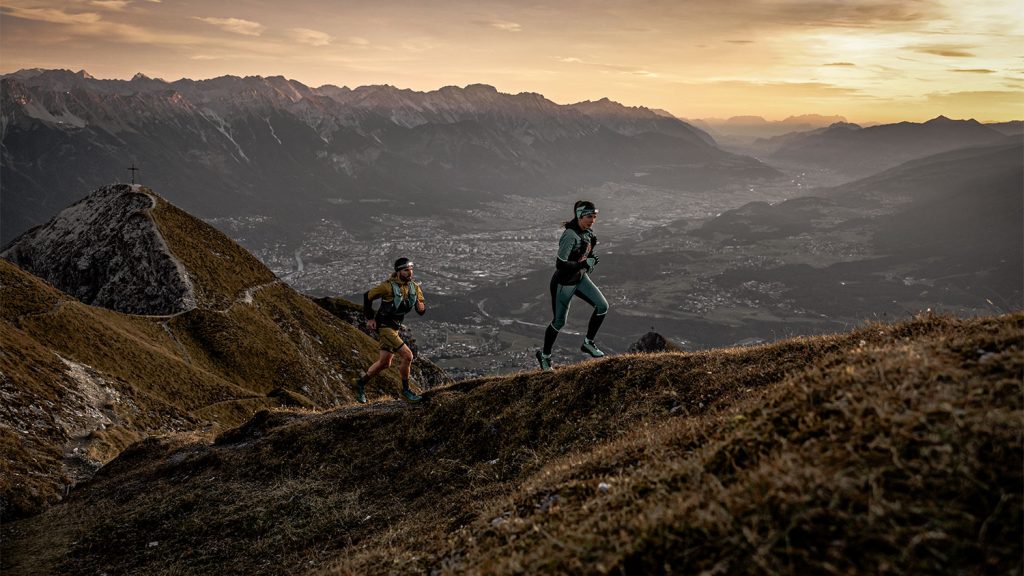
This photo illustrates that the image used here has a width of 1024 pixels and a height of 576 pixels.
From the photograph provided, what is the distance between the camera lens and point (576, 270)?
18422mm

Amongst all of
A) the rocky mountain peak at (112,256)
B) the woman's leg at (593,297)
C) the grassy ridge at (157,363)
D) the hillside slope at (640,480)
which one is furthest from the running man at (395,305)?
the rocky mountain peak at (112,256)

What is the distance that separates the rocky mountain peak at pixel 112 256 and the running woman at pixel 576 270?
2362 inches

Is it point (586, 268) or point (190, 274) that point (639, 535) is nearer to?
point (586, 268)

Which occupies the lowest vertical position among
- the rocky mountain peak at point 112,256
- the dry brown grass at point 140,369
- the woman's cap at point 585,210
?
the dry brown grass at point 140,369

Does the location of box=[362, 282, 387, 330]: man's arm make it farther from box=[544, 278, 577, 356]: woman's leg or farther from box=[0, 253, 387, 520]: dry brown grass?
box=[0, 253, 387, 520]: dry brown grass

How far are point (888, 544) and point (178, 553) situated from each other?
46.9 feet

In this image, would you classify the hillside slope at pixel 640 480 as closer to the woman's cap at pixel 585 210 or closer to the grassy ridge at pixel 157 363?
the woman's cap at pixel 585 210

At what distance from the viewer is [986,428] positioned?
17.5 ft

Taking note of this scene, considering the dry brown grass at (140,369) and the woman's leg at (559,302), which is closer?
the woman's leg at (559,302)

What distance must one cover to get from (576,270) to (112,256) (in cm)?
7864

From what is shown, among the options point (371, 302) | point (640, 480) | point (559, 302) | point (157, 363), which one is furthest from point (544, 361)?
point (157, 363)

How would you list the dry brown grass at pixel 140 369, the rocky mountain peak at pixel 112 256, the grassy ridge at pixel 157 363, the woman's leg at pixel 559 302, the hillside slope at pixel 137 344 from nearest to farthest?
the woman's leg at pixel 559 302 → the dry brown grass at pixel 140 369 → the grassy ridge at pixel 157 363 → the hillside slope at pixel 137 344 → the rocky mountain peak at pixel 112 256

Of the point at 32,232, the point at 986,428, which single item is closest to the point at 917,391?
the point at 986,428

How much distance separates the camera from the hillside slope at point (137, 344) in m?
27.0
